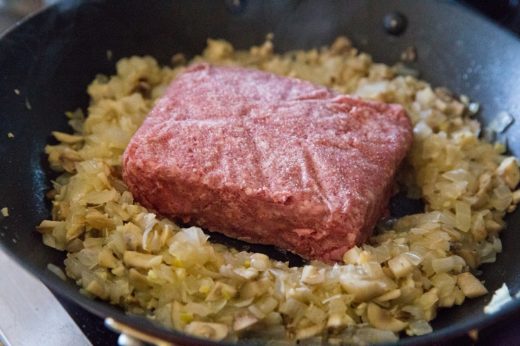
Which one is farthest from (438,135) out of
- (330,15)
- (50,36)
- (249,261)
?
(50,36)

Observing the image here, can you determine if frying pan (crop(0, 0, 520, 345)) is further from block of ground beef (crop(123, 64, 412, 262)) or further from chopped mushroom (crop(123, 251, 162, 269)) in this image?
block of ground beef (crop(123, 64, 412, 262))

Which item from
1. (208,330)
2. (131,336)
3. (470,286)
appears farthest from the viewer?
(470,286)

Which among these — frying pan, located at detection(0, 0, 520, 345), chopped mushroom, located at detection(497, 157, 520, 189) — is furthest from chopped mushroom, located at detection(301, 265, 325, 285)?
chopped mushroom, located at detection(497, 157, 520, 189)

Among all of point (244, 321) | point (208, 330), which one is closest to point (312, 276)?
point (244, 321)

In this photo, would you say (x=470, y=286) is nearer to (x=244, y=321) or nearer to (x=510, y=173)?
(x=510, y=173)

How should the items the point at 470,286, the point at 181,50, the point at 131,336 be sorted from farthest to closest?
the point at 181,50, the point at 470,286, the point at 131,336

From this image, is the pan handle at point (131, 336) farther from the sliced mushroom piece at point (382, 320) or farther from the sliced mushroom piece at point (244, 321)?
the sliced mushroom piece at point (382, 320)
